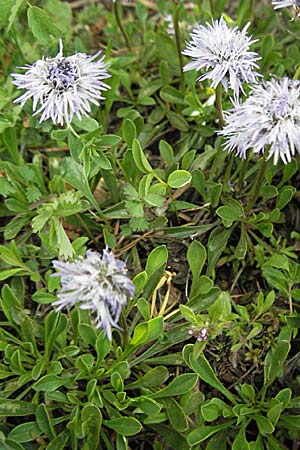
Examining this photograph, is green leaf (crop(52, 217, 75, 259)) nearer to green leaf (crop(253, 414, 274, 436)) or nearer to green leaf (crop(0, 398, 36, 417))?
green leaf (crop(0, 398, 36, 417))

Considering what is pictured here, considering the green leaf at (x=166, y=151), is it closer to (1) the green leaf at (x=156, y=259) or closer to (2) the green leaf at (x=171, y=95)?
(2) the green leaf at (x=171, y=95)

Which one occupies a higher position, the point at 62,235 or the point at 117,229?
the point at 62,235

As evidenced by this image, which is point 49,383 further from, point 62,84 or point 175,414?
point 62,84

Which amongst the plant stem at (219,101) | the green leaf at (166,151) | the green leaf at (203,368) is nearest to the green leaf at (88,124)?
the green leaf at (166,151)

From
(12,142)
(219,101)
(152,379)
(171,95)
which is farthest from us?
(171,95)

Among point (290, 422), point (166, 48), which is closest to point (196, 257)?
point (290, 422)

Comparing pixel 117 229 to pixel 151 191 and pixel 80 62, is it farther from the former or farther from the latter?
pixel 80 62

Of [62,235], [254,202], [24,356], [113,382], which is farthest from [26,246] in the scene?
[254,202]
